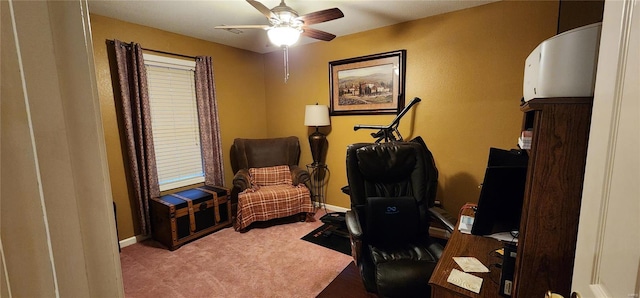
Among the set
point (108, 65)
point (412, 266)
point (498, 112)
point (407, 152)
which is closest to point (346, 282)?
point (412, 266)

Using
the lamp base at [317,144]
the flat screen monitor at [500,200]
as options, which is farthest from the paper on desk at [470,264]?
the lamp base at [317,144]

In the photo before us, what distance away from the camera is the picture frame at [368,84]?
306 cm

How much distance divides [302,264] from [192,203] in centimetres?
134

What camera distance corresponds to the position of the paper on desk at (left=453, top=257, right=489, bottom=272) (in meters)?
1.17

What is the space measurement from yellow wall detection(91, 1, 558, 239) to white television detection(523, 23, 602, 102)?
1.95 m

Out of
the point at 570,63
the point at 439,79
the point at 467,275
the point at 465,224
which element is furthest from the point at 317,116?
the point at 570,63

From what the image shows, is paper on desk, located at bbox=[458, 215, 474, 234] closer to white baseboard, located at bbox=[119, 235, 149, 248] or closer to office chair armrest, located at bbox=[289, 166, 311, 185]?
office chair armrest, located at bbox=[289, 166, 311, 185]

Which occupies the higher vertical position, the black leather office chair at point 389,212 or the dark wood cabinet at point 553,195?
the dark wood cabinet at point 553,195

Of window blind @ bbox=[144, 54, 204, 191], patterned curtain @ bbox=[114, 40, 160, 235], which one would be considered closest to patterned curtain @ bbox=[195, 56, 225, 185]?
window blind @ bbox=[144, 54, 204, 191]

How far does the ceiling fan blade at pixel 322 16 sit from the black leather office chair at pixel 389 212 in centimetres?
97

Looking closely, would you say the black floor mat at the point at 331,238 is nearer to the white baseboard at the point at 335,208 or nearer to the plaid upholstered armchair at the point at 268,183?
the plaid upholstered armchair at the point at 268,183

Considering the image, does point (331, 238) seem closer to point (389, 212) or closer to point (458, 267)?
point (389, 212)

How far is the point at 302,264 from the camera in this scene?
243 centimetres

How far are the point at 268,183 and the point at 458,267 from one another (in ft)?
8.68
